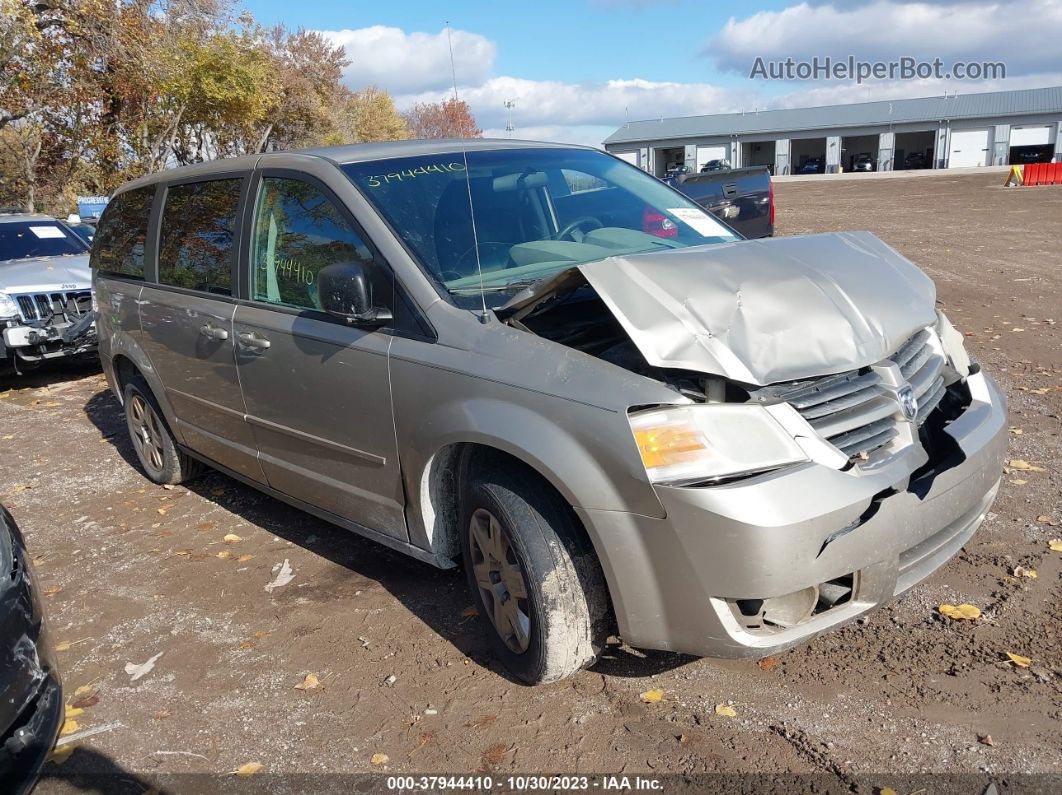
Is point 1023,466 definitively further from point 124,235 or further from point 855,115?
point 855,115

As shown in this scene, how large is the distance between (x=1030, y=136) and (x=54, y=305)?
66444mm

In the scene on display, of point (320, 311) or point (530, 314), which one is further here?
point (320, 311)

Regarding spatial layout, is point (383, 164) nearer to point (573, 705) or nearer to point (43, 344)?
point (573, 705)

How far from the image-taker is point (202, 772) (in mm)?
2783

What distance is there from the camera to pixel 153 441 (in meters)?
5.50

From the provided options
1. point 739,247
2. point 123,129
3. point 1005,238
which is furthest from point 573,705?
point 123,129

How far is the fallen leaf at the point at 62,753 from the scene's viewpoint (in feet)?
9.51

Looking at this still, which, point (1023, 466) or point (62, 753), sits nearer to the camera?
point (62, 753)

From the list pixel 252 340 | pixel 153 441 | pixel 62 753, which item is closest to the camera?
pixel 62 753

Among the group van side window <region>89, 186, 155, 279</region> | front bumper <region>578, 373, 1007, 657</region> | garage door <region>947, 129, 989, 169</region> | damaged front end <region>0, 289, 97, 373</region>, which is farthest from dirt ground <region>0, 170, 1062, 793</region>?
garage door <region>947, 129, 989, 169</region>

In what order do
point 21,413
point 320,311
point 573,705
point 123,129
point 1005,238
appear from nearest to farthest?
point 573,705 → point 320,311 → point 21,413 → point 1005,238 → point 123,129

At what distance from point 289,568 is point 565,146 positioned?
263 cm

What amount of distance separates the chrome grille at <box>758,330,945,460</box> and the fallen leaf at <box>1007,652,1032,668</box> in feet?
3.08

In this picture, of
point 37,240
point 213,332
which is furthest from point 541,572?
point 37,240
